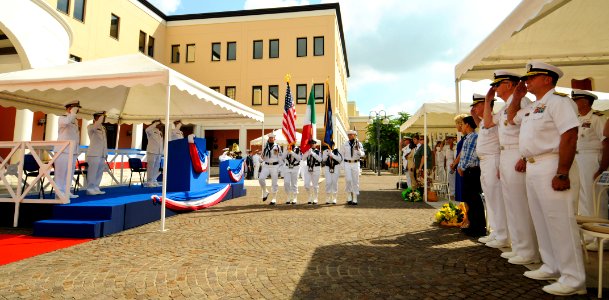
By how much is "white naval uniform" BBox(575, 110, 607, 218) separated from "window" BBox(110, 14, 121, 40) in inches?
1069

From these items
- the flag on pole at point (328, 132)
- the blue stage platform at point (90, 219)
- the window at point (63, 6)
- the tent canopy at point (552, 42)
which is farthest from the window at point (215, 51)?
the tent canopy at point (552, 42)

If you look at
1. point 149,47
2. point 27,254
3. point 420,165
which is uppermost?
point 149,47

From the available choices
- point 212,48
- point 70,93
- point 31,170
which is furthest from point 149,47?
point 31,170

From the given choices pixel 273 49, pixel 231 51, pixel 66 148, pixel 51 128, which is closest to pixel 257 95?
pixel 273 49

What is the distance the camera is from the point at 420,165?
12.0m

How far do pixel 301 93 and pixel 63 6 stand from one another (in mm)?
17076

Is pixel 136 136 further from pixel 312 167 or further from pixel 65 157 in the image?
pixel 312 167

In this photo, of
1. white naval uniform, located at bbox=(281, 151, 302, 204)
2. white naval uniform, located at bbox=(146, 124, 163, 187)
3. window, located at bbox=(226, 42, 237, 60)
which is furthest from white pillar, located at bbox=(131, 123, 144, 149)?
white naval uniform, located at bbox=(281, 151, 302, 204)

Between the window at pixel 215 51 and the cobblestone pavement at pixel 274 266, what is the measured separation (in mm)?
25584

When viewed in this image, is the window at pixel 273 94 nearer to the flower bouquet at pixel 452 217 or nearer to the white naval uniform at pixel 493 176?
the flower bouquet at pixel 452 217

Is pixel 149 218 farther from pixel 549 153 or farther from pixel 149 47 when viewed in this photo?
pixel 149 47

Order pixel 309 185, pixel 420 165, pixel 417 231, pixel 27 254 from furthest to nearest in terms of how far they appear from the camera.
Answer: pixel 420 165 < pixel 309 185 < pixel 417 231 < pixel 27 254

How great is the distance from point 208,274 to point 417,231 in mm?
4188

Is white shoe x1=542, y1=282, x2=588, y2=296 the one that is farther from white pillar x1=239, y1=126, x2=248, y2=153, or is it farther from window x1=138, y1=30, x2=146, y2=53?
window x1=138, y1=30, x2=146, y2=53
